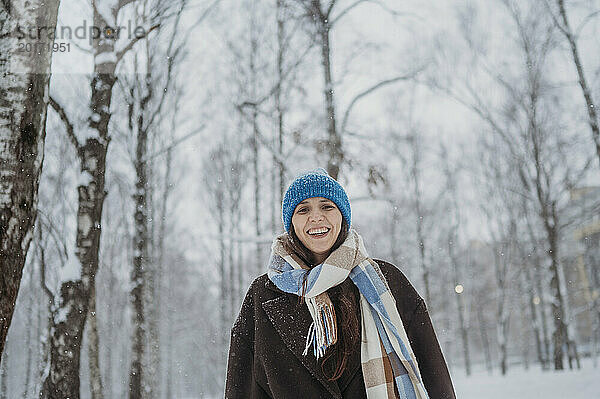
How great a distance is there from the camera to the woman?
1.81m

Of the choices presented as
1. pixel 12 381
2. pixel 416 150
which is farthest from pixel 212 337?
pixel 416 150

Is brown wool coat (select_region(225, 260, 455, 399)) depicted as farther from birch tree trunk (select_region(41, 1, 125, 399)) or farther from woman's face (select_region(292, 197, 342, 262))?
birch tree trunk (select_region(41, 1, 125, 399))

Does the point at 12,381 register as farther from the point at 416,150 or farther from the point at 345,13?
the point at 345,13

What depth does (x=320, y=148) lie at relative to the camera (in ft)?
24.9

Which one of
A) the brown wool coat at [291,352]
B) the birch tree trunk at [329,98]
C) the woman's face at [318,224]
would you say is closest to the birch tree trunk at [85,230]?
the birch tree trunk at [329,98]

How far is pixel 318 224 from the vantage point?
1965 millimetres

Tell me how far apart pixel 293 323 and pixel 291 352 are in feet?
0.34

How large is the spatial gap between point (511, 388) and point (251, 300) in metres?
9.30

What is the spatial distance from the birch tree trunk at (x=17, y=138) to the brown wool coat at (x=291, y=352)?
1581 mm

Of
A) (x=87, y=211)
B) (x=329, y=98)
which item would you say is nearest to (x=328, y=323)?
(x=87, y=211)

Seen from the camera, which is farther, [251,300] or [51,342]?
[51,342]

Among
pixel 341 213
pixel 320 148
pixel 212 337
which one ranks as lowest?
pixel 212 337

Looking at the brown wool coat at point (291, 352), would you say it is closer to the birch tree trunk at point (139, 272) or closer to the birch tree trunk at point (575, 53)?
the birch tree trunk at point (139, 272)

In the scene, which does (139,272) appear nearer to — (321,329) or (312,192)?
(312,192)
